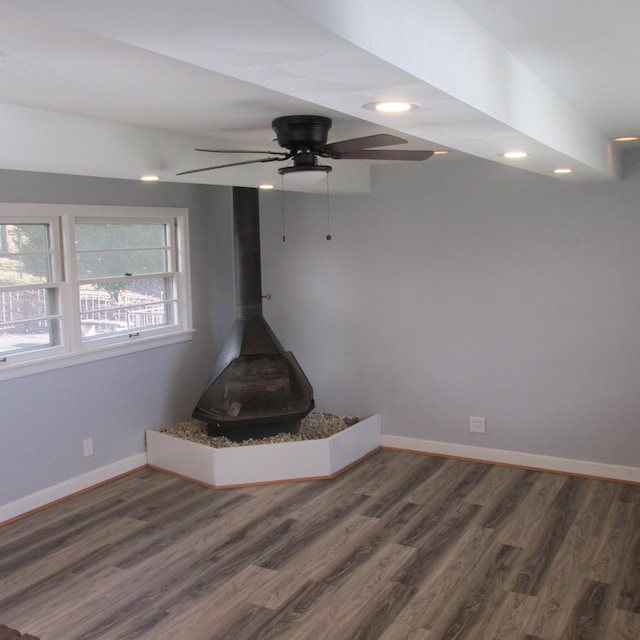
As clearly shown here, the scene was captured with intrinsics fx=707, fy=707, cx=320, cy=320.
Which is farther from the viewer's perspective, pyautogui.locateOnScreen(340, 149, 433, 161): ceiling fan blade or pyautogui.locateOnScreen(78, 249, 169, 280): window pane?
pyautogui.locateOnScreen(78, 249, 169, 280): window pane

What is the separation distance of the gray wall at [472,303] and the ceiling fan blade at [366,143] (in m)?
2.06

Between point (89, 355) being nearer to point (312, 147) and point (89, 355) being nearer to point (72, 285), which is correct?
point (72, 285)

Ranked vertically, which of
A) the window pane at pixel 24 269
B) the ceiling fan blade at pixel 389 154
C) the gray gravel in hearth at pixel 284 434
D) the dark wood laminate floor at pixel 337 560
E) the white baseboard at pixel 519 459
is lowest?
the dark wood laminate floor at pixel 337 560

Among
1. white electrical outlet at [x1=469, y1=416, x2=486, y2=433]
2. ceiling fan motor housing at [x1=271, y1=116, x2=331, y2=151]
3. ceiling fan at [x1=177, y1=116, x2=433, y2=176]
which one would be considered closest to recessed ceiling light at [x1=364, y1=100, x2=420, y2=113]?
ceiling fan at [x1=177, y1=116, x2=433, y2=176]

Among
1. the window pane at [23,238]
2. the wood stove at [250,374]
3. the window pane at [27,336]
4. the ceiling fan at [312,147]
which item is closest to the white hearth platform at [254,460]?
the wood stove at [250,374]

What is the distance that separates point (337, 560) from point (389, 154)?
6.79 feet

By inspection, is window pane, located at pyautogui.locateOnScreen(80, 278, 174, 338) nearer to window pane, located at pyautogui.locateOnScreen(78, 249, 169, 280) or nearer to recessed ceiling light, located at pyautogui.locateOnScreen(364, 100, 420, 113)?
window pane, located at pyautogui.locateOnScreen(78, 249, 169, 280)

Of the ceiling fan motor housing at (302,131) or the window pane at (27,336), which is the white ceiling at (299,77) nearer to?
the ceiling fan motor housing at (302,131)

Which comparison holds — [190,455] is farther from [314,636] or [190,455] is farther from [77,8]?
[77,8]

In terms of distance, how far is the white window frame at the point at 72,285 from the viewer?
423 centimetres

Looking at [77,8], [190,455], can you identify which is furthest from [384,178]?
[77,8]

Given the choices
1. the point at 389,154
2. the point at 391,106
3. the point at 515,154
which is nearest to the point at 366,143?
the point at 389,154

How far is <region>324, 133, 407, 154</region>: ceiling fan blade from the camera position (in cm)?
279

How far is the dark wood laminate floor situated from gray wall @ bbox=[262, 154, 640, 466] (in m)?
0.51
